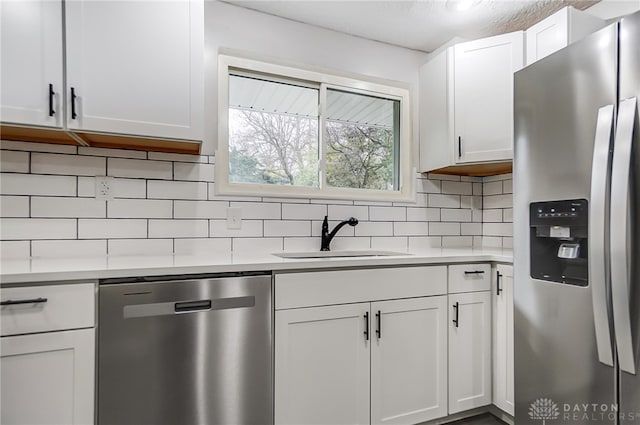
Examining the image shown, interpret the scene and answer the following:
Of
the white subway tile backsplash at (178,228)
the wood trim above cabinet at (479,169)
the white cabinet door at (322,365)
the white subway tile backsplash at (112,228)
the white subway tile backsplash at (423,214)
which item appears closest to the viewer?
the white cabinet door at (322,365)

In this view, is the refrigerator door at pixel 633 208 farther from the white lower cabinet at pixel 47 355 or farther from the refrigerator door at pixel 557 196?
the white lower cabinet at pixel 47 355

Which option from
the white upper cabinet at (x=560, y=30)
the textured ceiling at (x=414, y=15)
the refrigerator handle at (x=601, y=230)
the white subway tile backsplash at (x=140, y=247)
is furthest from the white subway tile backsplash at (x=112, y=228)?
the white upper cabinet at (x=560, y=30)

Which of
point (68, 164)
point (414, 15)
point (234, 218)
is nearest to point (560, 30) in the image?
point (414, 15)

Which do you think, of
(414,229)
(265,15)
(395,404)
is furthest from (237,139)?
(395,404)

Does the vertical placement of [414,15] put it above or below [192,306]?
above

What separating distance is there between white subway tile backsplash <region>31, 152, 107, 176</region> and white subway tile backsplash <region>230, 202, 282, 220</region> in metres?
0.69

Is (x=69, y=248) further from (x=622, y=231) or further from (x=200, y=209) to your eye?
(x=622, y=231)

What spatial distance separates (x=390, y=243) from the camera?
244 cm

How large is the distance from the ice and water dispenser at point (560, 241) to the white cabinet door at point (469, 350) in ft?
1.59

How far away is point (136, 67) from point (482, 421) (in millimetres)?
2521

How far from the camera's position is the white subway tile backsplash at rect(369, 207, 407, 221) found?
2.41 m

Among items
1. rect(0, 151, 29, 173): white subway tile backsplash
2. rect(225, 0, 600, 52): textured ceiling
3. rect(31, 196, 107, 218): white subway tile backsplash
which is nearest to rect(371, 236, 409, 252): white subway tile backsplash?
rect(225, 0, 600, 52): textured ceiling

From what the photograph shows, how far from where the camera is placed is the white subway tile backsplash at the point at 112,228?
1755mm

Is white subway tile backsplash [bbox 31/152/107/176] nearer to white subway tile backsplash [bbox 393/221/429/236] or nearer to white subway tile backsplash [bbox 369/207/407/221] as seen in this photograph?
white subway tile backsplash [bbox 369/207/407/221]
